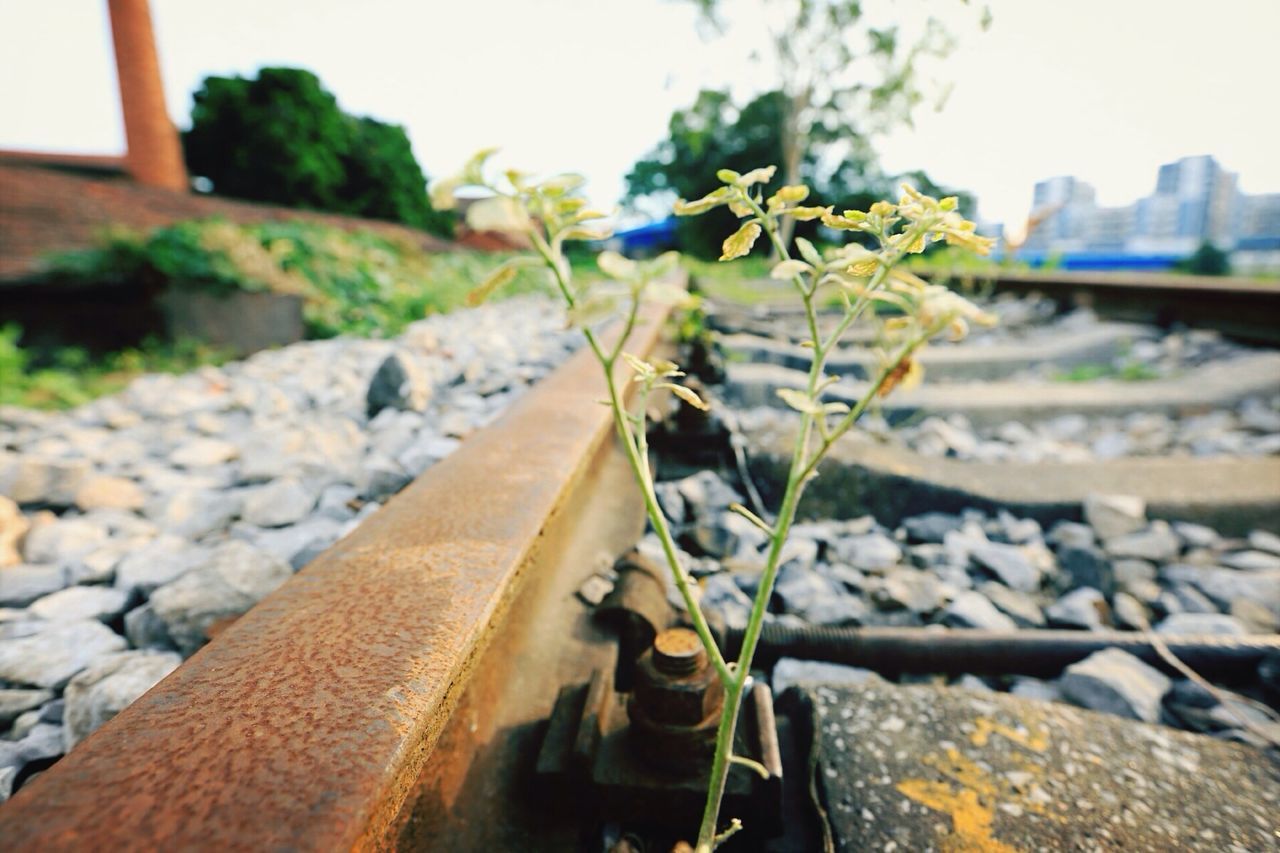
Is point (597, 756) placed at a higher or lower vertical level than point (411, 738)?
lower

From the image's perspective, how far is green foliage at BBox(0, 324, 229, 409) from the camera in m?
3.10

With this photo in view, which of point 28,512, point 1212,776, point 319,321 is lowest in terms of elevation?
point 1212,776

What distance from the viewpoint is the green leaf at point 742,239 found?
1.99ft

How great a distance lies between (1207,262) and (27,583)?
62.8ft

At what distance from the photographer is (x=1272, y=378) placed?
3.00 m

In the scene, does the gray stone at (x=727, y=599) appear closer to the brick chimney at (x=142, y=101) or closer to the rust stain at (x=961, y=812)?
the rust stain at (x=961, y=812)

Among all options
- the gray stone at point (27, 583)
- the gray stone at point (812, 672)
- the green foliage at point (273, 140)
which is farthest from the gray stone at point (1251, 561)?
the green foliage at point (273, 140)

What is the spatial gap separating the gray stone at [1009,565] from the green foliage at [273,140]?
2626 centimetres

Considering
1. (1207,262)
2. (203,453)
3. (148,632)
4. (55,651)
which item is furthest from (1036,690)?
(1207,262)

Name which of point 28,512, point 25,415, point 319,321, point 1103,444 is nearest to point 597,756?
point 28,512

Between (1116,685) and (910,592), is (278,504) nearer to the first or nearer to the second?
(910,592)

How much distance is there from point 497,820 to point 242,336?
17.1 ft

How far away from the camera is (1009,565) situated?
1.62m

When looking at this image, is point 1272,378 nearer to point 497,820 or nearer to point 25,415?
point 497,820
